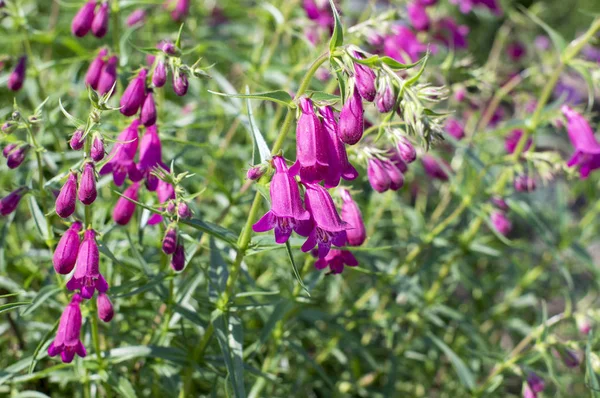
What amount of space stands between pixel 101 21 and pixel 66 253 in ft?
4.48

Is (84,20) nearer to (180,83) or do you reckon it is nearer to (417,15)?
(180,83)

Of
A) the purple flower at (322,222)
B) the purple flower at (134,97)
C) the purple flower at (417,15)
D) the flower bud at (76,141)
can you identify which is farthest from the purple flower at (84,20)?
the purple flower at (417,15)

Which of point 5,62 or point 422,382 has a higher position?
point 5,62

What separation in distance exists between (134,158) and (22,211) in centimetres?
245

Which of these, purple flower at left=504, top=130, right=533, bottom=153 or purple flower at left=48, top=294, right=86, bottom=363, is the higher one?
purple flower at left=48, top=294, right=86, bottom=363

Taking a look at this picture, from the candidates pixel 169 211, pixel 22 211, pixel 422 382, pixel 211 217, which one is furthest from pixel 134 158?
pixel 422 382

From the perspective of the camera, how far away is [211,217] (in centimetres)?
436

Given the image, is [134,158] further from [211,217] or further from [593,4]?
[593,4]

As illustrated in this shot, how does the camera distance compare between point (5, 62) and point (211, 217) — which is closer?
point (5, 62)

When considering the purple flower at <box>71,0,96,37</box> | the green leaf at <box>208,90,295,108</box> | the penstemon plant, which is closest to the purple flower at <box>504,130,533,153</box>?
the penstemon plant

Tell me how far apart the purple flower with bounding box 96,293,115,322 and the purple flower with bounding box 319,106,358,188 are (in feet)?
3.39

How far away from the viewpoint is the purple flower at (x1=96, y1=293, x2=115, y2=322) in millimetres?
2562

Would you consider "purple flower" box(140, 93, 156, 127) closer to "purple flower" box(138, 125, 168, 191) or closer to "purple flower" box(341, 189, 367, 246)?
"purple flower" box(138, 125, 168, 191)

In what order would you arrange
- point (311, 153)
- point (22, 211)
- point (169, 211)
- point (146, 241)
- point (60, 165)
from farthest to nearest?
1. point (22, 211)
2. point (60, 165)
3. point (146, 241)
4. point (169, 211)
5. point (311, 153)
